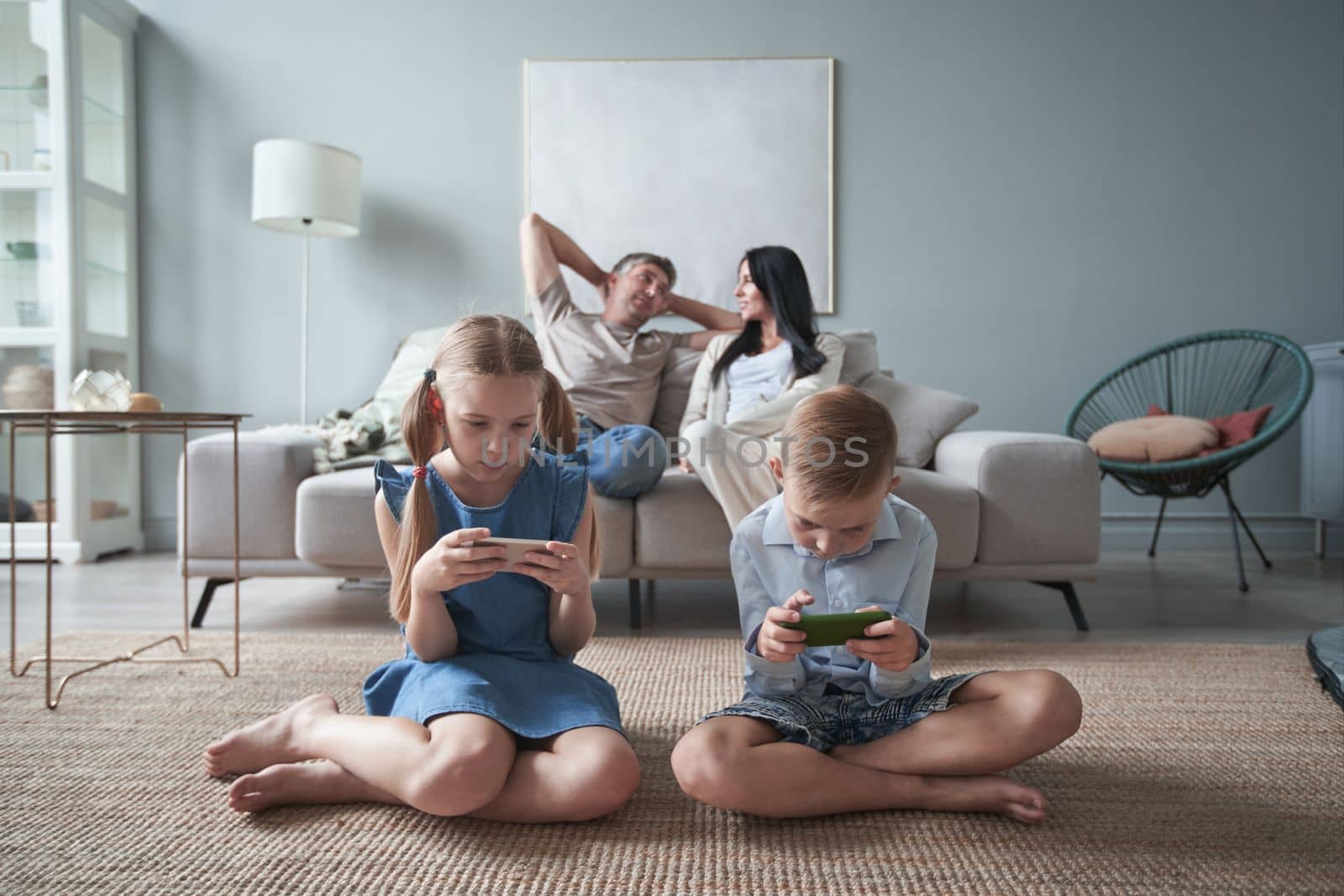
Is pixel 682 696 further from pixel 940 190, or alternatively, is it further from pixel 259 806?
pixel 940 190

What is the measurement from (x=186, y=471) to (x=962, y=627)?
187 centimetres

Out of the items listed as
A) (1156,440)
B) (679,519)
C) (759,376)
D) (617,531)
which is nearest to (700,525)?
(679,519)

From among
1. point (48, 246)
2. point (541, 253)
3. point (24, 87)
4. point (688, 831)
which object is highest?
point (24, 87)

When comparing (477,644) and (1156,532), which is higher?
(477,644)

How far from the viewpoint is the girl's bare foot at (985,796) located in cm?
106

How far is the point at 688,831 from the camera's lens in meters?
1.06

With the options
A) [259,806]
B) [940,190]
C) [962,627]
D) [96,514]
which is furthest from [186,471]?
[940,190]

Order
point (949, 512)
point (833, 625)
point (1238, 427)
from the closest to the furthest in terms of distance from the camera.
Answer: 1. point (833, 625)
2. point (949, 512)
3. point (1238, 427)

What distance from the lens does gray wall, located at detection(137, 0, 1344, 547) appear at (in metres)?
3.54

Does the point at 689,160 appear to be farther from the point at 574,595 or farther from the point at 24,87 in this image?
the point at 574,595

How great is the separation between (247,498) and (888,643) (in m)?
1.72

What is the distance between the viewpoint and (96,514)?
11.0 ft

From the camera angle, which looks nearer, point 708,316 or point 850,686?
point 850,686

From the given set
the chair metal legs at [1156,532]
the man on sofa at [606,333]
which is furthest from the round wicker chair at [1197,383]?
the man on sofa at [606,333]
